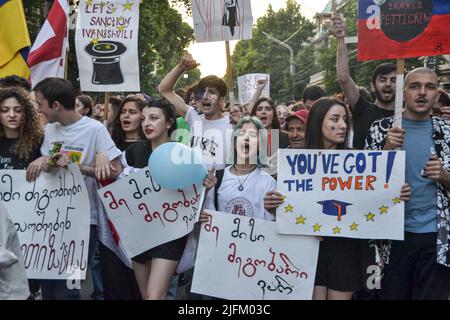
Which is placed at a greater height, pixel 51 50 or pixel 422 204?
pixel 51 50

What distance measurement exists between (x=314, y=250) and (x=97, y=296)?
2.84 m

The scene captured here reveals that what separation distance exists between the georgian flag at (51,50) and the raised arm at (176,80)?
3.33 ft

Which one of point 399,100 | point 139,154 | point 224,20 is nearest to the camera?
point 399,100

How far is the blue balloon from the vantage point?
14.7 ft

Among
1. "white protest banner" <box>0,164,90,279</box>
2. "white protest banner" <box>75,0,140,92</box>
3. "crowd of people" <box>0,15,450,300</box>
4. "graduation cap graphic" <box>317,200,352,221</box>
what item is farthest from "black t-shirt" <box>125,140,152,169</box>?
"graduation cap graphic" <box>317,200,352,221</box>

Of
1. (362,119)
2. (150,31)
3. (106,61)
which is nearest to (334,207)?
(362,119)

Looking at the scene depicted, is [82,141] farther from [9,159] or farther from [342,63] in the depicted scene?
[342,63]

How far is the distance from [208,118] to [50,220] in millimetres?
1965

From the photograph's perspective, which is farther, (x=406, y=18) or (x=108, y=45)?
(x=108, y=45)

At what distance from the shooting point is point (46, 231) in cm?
494

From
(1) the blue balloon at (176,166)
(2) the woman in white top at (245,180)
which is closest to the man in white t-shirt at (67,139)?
(1) the blue balloon at (176,166)

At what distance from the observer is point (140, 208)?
4801 millimetres

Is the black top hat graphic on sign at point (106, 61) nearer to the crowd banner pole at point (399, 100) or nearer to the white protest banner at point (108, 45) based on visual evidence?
the white protest banner at point (108, 45)

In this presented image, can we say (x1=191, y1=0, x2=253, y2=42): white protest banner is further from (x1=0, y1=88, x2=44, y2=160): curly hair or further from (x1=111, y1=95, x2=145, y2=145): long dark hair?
(x1=0, y1=88, x2=44, y2=160): curly hair
